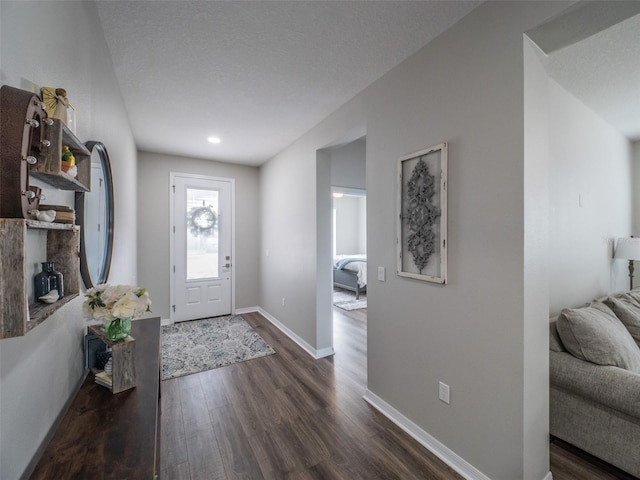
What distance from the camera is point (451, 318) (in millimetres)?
1710

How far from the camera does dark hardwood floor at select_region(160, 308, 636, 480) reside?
1686 mm

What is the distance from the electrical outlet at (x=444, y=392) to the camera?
1739 mm

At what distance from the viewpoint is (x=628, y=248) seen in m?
2.99

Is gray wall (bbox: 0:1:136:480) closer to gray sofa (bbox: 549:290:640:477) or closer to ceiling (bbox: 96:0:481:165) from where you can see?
ceiling (bbox: 96:0:481:165)

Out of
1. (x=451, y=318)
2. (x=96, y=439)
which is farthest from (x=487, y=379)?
(x=96, y=439)

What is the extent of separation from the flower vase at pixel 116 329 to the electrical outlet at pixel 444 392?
5.84 feet

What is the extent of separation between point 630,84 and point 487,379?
8.87 ft

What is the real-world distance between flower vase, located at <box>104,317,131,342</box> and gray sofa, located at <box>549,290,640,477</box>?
99.4 inches

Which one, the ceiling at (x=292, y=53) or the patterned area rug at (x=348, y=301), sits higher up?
the ceiling at (x=292, y=53)

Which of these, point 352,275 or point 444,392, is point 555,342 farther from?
point 352,275

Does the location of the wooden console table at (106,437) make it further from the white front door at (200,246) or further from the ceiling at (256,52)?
the white front door at (200,246)

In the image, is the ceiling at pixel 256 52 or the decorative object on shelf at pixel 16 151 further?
the ceiling at pixel 256 52

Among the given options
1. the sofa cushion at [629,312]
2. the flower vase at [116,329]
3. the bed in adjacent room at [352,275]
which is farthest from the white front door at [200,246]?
the sofa cushion at [629,312]

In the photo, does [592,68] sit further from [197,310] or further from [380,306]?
[197,310]
